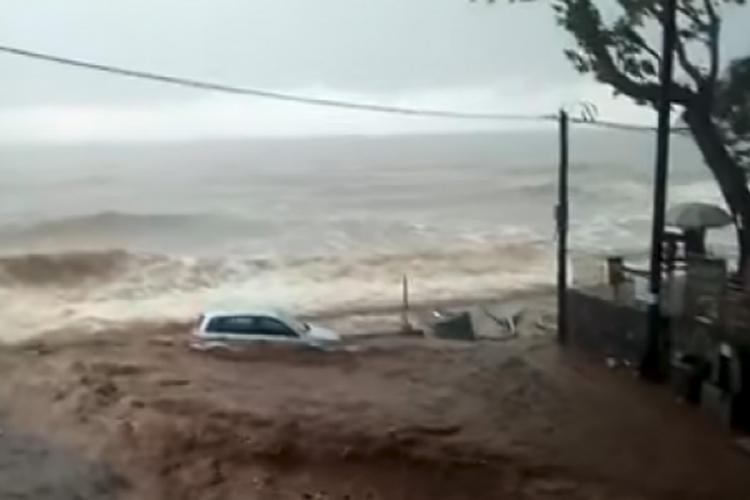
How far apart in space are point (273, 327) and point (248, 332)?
0.36 m

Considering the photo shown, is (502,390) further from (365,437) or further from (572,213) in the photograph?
(572,213)

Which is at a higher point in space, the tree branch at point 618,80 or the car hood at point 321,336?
the tree branch at point 618,80

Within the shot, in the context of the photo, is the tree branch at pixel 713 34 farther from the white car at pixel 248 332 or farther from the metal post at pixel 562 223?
the white car at pixel 248 332

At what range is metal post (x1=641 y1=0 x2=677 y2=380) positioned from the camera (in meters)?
12.5

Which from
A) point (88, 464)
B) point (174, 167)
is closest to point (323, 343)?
point (88, 464)

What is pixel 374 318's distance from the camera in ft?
71.8

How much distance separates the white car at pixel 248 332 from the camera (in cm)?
1496

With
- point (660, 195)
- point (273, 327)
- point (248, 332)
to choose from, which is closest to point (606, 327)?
point (660, 195)

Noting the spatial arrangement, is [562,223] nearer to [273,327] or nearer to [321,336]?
[321,336]

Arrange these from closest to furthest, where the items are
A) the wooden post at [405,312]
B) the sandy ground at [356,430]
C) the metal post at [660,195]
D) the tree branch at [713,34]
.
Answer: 1. the sandy ground at [356,430]
2. the metal post at [660,195]
3. the tree branch at [713,34]
4. the wooden post at [405,312]

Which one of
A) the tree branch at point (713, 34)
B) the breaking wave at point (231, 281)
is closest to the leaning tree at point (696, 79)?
the tree branch at point (713, 34)

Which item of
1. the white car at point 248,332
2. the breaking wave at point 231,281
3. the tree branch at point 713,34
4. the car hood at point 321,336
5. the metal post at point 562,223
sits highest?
the tree branch at point 713,34

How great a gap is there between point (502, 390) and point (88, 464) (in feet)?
16.4

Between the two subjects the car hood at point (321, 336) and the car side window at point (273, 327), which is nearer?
the car side window at point (273, 327)
